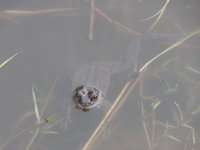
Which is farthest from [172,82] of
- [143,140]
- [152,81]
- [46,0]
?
[46,0]

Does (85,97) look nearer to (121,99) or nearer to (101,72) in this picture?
(121,99)

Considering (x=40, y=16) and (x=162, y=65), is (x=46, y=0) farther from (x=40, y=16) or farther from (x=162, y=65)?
(x=162, y=65)

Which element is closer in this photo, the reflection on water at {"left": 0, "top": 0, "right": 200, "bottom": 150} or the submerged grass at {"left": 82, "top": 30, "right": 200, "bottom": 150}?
the submerged grass at {"left": 82, "top": 30, "right": 200, "bottom": 150}

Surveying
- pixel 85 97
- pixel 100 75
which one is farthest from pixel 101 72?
pixel 85 97

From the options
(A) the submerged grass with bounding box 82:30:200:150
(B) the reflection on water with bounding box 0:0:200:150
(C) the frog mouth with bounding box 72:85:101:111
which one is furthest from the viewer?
(C) the frog mouth with bounding box 72:85:101:111

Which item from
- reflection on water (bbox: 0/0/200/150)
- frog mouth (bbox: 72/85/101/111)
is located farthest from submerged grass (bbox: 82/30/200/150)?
frog mouth (bbox: 72/85/101/111)

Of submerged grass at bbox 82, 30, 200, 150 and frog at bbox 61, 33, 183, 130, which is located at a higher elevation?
frog at bbox 61, 33, 183, 130

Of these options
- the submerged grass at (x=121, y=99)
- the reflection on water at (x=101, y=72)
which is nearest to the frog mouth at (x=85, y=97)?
the reflection on water at (x=101, y=72)

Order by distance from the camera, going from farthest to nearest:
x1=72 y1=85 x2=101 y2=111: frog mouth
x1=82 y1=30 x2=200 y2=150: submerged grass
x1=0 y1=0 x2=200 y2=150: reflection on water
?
x1=72 y1=85 x2=101 y2=111: frog mouth → x1=0 y1=0 x2=200 y2=150: reflection on water → x1=82 y1=30 x2=200 y2=150: submerged grass

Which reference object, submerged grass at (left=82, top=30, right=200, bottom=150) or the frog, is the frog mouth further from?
submerged grass at (left=82, top=30, right=200, bottom=150)

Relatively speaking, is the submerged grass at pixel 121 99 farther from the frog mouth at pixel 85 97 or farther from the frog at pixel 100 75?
the frog mouth at pixel 85 97
